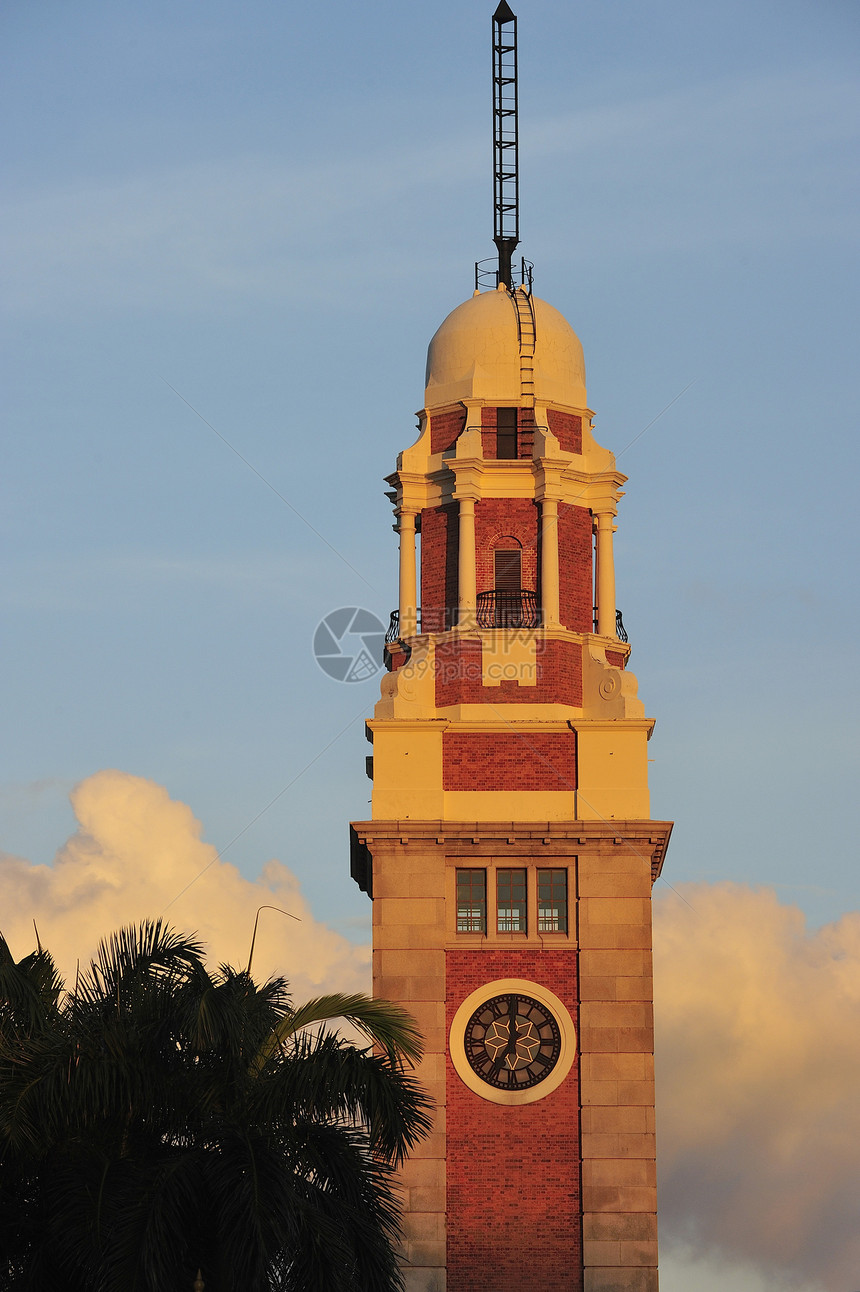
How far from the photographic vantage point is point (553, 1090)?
50.5 meters

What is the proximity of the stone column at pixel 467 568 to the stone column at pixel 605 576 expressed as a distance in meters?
3.36

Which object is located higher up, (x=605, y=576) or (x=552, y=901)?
(x=605, y=576)

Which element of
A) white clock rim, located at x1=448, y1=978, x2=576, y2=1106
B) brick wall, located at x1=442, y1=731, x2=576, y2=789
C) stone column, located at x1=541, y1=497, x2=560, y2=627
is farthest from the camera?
stone column, located at x1=541, y1=497, x2=560, y2=627

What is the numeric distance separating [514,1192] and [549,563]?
1580 cm

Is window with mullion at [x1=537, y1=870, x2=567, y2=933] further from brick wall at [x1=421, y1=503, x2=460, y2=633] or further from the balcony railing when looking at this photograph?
brick wall at [x1=421, y1=503, x2=460, y2=633]

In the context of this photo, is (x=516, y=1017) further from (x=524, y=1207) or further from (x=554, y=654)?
(x=554, y=654)

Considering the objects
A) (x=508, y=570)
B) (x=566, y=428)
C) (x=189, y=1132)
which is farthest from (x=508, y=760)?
(x=189, y=1132)

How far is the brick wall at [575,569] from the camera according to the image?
56312 millimetres

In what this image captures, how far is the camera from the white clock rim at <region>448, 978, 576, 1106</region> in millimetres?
50562

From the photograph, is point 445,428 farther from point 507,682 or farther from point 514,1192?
point 514,1192

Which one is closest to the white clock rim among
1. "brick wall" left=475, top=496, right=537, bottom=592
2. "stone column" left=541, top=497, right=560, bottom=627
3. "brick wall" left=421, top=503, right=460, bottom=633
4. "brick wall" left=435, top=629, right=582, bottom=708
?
"brick wall" left=435, top=629, right=582, bottom=708

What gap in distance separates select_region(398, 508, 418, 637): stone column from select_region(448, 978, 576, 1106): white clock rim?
10037 mm

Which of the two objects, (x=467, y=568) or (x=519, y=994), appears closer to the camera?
(x=519, y=994)

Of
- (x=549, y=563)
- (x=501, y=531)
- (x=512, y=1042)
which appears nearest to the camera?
(x=512, y=1042)
